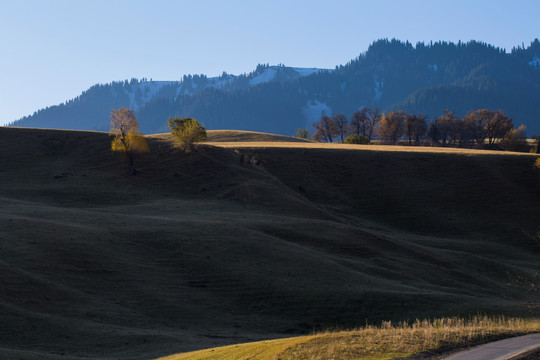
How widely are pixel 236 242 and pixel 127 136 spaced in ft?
125

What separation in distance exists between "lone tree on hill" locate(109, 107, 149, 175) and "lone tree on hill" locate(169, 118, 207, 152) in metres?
6.02

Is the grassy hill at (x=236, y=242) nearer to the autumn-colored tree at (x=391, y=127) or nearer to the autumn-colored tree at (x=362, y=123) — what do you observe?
the autumn-colored tree at (x=391, y=127)

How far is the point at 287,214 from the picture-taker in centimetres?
6225

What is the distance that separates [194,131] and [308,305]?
5166 cm

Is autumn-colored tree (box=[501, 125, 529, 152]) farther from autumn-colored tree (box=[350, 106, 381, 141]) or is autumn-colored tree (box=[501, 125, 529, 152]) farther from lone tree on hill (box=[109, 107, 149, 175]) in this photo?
lone tree on hill (box=[109, 107, 149, 175])

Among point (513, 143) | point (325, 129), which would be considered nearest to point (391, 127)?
point (325, 129)

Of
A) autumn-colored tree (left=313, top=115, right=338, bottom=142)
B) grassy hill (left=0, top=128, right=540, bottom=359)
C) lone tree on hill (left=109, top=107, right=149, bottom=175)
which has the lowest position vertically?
grassy hill (left=0, top=128, right=540, bottom=359)

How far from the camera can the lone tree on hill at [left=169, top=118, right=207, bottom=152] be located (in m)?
81.4

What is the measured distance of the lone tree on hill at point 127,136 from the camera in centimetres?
7594

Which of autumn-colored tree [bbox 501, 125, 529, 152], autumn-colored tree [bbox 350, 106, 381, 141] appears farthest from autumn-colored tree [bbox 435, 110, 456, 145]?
autumn-colored tree [bbox 501, 125, 529, 152]

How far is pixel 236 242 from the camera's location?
143 feet

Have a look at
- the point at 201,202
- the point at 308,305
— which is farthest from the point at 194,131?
the point at 308,305

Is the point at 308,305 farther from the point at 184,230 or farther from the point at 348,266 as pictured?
the point at 184,230

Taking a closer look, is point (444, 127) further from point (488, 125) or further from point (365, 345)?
point (365, 345)
